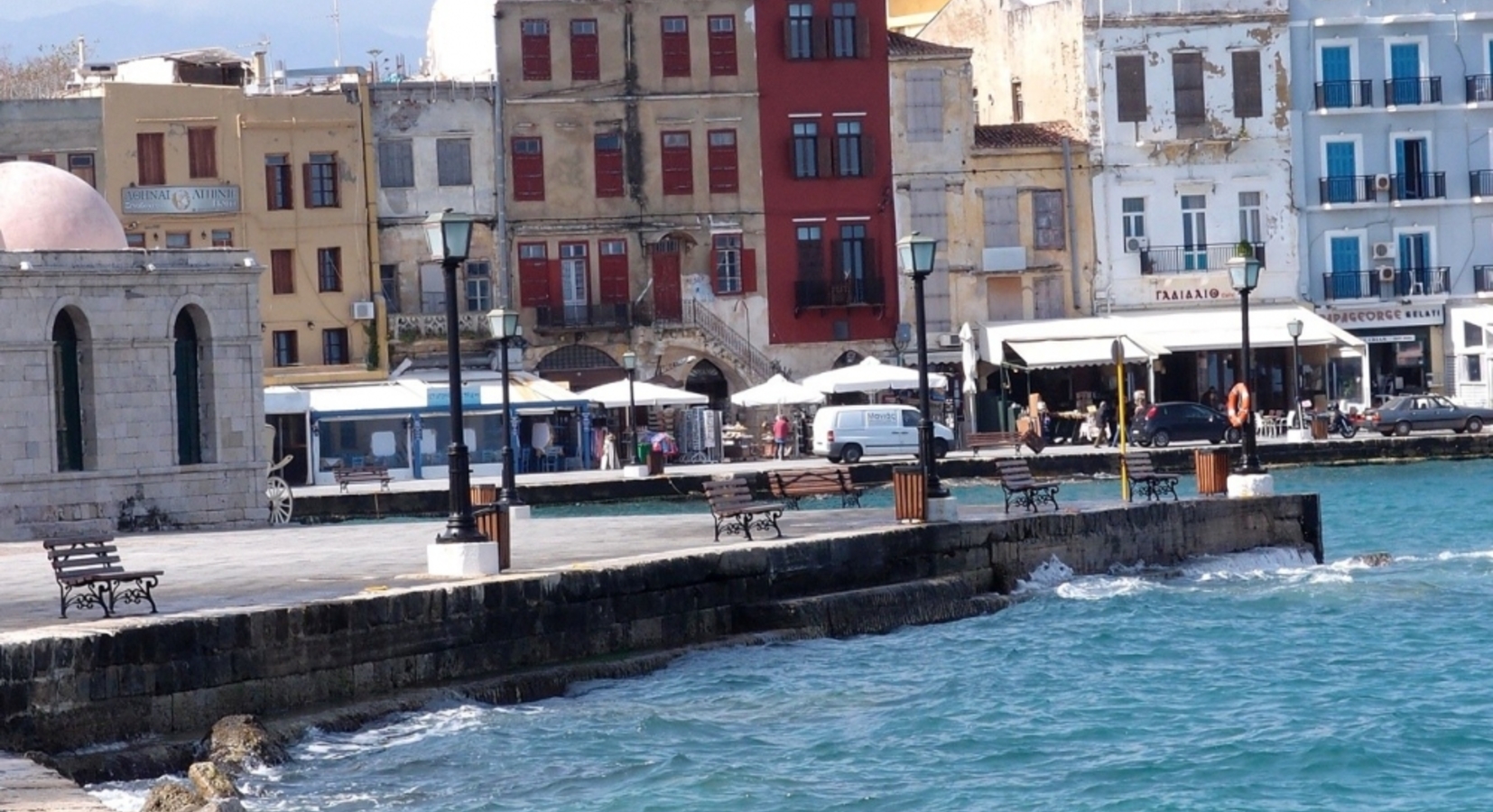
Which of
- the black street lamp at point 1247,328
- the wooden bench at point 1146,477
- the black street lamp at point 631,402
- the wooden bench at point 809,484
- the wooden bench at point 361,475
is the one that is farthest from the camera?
the black street lamp at point 631,402

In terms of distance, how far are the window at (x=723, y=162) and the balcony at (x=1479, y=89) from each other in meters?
18.0

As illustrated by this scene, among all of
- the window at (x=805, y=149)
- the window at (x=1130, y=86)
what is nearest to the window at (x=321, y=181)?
the window at (x=805, y=149)

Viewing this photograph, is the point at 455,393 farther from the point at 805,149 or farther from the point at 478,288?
the point at 805,149

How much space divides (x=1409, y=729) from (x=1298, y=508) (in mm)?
12592

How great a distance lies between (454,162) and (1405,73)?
22998mm

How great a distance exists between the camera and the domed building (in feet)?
101

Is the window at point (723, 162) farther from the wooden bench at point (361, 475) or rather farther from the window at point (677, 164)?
the wooden bench at point (361, 475)

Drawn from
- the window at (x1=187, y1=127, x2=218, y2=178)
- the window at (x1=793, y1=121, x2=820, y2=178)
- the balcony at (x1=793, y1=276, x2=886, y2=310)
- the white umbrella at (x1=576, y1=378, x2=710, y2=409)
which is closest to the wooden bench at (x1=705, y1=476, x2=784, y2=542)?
the white umbrella at (x1=576, y1=378, x2=710, y2=409)

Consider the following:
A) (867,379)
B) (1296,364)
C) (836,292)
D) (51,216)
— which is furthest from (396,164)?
(51,216)

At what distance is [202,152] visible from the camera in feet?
170

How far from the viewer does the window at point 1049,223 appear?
56.8m

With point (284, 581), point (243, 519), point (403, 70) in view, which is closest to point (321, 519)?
point (243, 519)

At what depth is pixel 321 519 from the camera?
145 ft

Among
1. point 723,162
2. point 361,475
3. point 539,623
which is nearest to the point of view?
point 539,623
